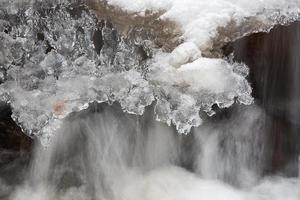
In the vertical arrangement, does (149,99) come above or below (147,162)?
above

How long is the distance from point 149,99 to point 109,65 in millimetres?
431

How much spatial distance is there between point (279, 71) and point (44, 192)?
6.33 ft

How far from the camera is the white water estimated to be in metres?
3.18

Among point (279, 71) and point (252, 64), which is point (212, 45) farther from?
point (279, 71)

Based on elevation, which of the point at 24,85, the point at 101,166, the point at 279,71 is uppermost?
the point at 279,71

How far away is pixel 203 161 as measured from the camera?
321cm

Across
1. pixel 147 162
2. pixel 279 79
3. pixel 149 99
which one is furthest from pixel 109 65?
pixel 279 79

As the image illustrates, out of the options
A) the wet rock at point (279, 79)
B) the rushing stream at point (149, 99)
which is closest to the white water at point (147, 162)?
the rushing stream at point (149, 99)

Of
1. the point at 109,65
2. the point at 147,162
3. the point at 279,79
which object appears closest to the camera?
the point at 109,65

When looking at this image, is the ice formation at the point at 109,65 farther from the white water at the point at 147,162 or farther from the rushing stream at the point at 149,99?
the white water at the point at 147,162

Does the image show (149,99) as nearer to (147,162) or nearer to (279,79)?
(147,162)

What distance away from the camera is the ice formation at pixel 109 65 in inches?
104

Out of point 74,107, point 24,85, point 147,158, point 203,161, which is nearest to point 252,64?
point 203,161

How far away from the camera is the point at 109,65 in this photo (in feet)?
9.89
